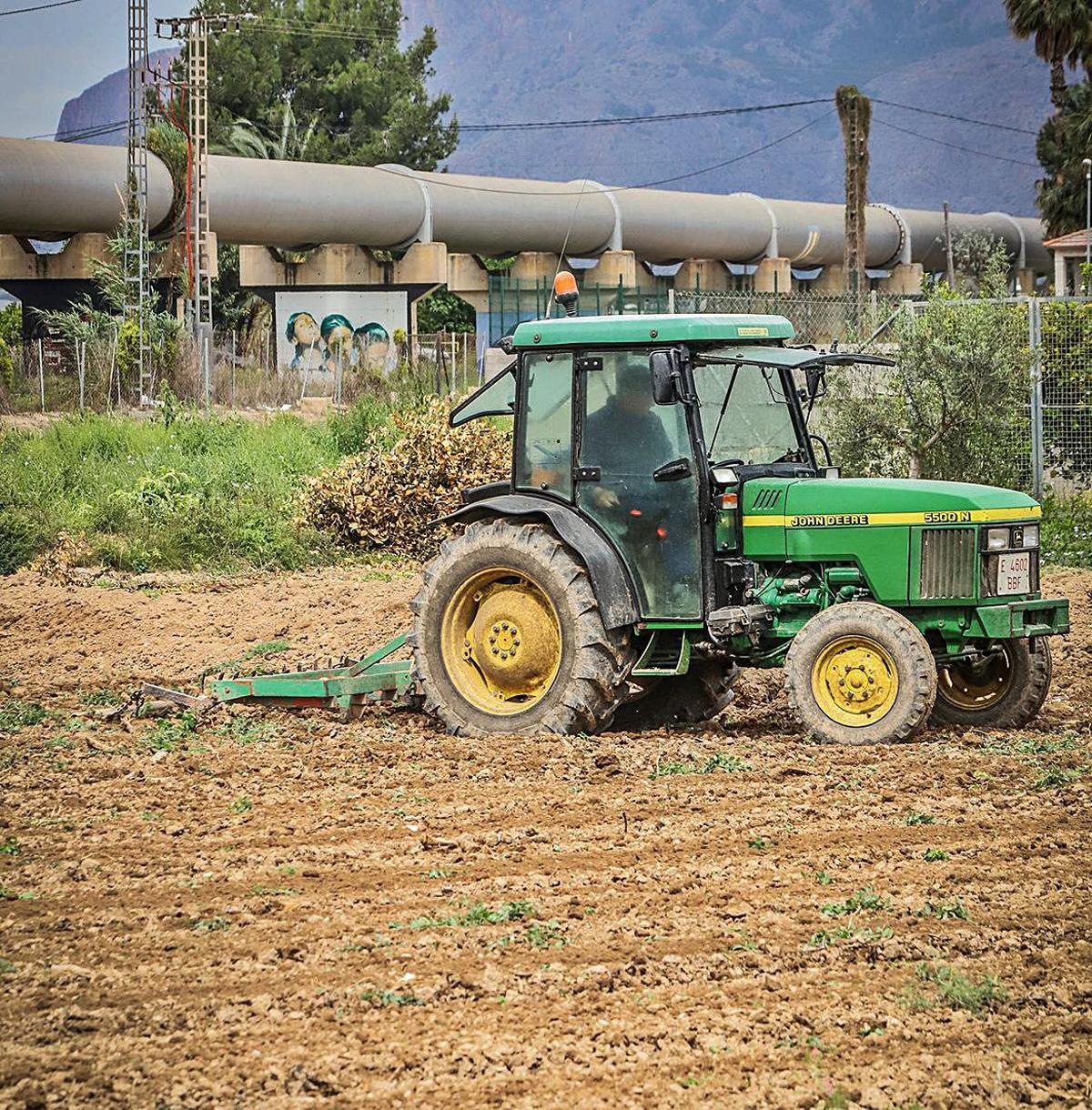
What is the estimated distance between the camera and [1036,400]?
17.7m

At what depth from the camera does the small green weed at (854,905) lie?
6336mm

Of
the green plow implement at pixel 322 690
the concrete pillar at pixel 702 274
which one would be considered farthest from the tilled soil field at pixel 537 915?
the concrete pillar at pixel 702 274

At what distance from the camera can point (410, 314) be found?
132ft

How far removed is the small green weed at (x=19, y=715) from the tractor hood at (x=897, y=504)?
15.1 ft

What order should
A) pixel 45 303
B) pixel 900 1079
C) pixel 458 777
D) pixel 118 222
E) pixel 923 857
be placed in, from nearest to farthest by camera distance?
pixel 900 1079 → pixel 923 857 → pixel 458 777 → pixel 118 222 → pixel 45 303

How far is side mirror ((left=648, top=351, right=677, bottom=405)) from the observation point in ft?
28.8

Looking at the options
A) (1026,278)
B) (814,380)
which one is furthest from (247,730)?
(1026,278)

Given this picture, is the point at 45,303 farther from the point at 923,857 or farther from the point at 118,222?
the point at 923,857

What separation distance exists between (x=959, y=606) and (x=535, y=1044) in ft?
15.8

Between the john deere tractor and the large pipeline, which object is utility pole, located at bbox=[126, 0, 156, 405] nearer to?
the large pipeline

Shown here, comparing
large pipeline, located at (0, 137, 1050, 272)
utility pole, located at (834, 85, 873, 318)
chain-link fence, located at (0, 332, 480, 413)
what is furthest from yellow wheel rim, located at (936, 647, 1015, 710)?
large pipeline, located at (0, 137, 1050, 272)

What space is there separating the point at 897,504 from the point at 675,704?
1960mm

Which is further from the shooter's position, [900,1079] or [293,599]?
[293,599]

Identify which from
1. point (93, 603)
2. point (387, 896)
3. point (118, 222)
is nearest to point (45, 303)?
point (118, 222)
